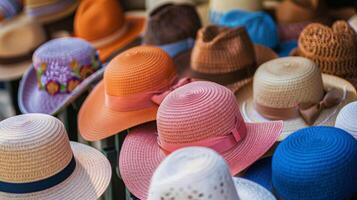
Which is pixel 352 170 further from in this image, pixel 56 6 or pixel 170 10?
pixel 56 6

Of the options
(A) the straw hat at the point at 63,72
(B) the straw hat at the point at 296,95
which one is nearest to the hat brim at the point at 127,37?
(A) the straw hat at the point at 63,72

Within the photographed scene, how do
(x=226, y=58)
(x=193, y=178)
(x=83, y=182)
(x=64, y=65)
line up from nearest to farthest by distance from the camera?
(x=193, y=178) → (x=83, y=182) → (x=226, y=58) → (x=64, y=65)

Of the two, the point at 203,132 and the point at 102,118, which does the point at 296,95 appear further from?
the point at 102,118

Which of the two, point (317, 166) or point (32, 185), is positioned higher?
point (317, 166)

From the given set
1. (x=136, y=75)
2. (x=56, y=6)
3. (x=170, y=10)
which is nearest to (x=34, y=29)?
(x=56, y=6)

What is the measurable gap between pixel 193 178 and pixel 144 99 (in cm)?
61

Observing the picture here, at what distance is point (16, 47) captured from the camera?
2.45m

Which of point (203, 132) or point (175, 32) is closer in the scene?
point (203, 132)

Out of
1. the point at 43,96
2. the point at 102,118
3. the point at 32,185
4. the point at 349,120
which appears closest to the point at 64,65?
the point at 43,96

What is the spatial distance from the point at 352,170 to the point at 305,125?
0.35 meters

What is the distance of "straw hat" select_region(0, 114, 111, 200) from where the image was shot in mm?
1414

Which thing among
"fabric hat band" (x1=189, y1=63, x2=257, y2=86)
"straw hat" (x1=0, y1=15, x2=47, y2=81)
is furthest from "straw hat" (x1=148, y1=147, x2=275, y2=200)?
"straw hat" (x1=0, y1=15, x2=47, y2=81)

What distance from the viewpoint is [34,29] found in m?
2.47

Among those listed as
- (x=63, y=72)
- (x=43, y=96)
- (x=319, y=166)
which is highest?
(x=319, y=166)
